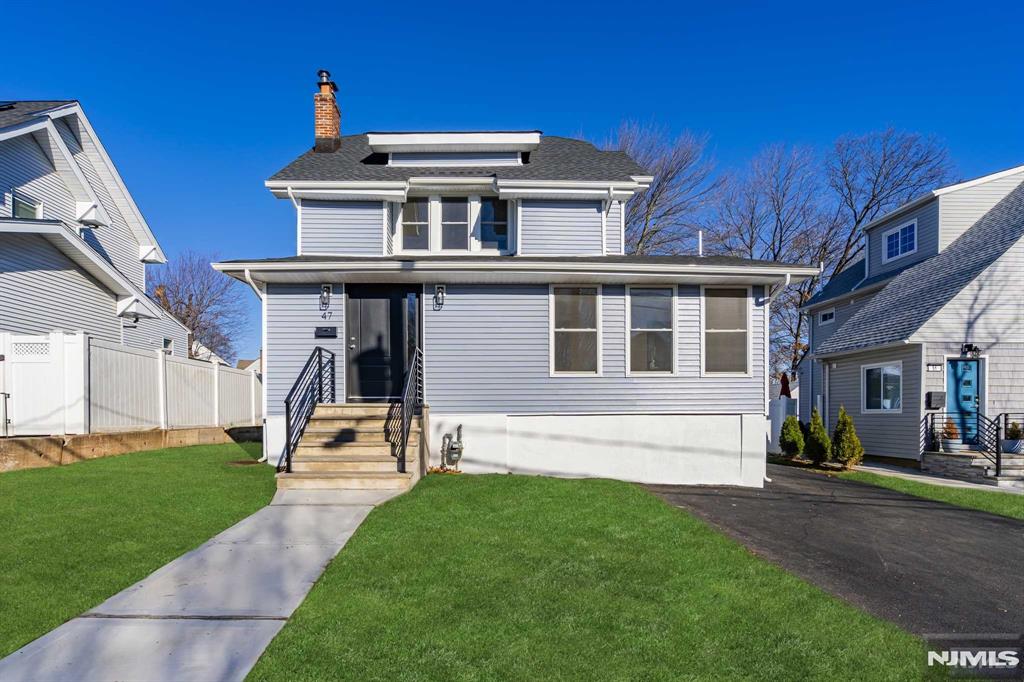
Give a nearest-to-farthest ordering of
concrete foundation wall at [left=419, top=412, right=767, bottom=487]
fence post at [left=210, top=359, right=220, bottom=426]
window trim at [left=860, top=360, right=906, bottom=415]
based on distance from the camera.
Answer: concrete foundation wall at [left=419, top=412, right=767, bottom=487], window trim at [left=860, top=360, right=906, bottom=415], fence post at [left=210, top=359, right=220, bottom=426]

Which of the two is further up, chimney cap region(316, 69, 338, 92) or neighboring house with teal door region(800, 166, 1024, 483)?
chimney cap region(316, 69, 338, 92)

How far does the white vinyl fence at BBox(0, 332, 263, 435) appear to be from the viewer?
8359 millimetres

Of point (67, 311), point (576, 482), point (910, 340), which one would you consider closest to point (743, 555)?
point (576, 482)

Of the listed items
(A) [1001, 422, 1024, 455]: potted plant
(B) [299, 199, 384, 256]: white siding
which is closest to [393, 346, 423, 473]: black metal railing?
(B) [299, 199, 384, 256]: white siding

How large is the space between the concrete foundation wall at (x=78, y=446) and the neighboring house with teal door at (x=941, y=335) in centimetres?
1609

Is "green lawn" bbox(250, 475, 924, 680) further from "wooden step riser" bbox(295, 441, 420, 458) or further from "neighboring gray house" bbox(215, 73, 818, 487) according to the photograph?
"neighboring gray house" bbox(215, 73, 818, 487)

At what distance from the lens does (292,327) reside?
29.7 feet

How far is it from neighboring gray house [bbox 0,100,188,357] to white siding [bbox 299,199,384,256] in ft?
17.0

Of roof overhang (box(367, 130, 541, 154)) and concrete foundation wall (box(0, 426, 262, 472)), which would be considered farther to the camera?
roof overhang (box(367, 130, 541, 154))

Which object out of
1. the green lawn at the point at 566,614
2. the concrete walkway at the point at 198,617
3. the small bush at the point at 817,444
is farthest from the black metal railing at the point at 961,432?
the concrete walkway at the point at 198,617

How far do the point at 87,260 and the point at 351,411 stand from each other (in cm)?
885

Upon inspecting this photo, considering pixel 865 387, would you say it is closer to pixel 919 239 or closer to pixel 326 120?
pixel 919 239

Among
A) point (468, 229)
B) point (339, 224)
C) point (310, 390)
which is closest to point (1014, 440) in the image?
point (468, 229)

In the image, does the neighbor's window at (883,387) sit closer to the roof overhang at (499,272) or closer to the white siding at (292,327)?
the roof overhang at (499,272)
